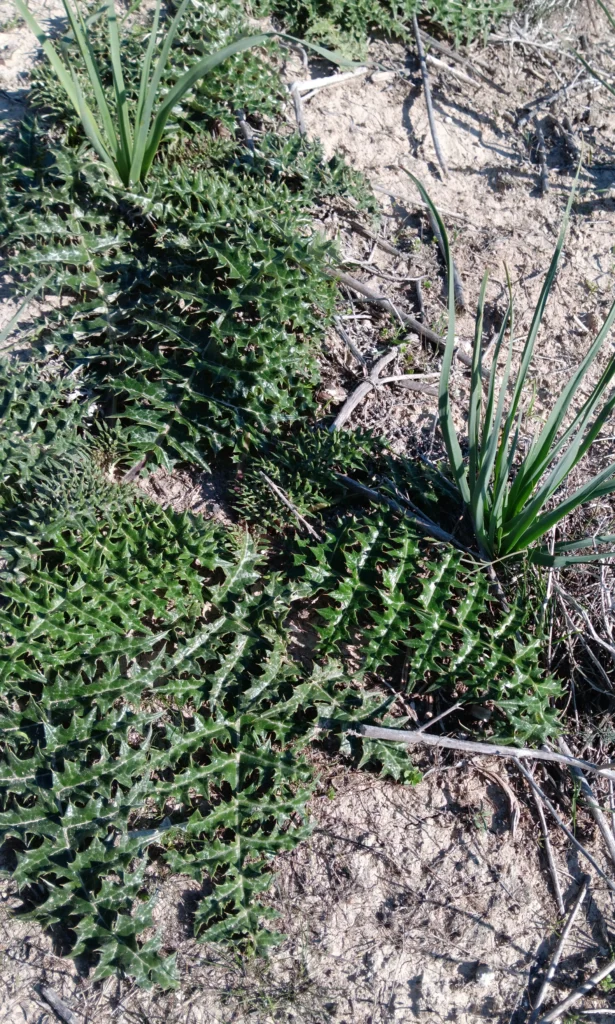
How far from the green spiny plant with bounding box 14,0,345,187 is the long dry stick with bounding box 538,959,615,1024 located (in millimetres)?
2859

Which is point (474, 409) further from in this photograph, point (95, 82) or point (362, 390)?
point (95, 82)

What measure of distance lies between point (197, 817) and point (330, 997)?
603mm

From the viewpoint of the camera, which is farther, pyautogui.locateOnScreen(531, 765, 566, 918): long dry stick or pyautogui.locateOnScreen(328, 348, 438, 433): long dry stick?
pyautogui.locateOnScreen(328, 348, 438, 433): long dry stick

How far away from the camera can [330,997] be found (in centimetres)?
214

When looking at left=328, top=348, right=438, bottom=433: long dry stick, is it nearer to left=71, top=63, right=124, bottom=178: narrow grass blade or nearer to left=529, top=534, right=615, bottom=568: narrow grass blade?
left=529, top=534, right=615, bottom=568: narrow grass blade

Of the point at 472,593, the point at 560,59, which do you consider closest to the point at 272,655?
the point at 472,593

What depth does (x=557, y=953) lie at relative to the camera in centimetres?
225

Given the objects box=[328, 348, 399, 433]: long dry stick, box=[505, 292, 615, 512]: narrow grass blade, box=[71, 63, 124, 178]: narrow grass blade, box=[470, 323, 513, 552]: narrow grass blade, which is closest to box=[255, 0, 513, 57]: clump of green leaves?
box=[71, 63, 124, 178]: narrow grass blade

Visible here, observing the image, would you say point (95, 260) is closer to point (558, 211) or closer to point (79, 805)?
point (79, 805)

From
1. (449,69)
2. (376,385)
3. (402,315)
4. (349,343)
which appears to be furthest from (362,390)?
(449,69)

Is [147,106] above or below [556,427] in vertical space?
above

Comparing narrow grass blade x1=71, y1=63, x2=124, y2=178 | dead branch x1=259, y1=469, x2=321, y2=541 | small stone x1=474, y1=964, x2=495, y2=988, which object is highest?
narrow grass blade x1=71, y1=63, x2=124, y2=178

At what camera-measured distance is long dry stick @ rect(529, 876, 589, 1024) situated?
7.23 feet

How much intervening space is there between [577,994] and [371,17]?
12.7ft
